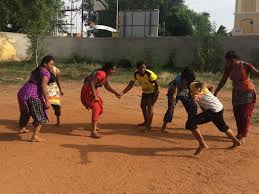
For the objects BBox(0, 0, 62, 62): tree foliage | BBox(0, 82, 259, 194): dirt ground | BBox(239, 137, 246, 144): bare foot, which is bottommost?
BBox(0, 82, 259, 194): dirt ground

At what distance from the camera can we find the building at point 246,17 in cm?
3328

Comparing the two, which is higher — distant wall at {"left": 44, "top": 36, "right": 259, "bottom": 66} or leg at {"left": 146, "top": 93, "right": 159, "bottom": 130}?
distant wall at {"left": 44, "top": 36, "right": 259, "bottom": 66}

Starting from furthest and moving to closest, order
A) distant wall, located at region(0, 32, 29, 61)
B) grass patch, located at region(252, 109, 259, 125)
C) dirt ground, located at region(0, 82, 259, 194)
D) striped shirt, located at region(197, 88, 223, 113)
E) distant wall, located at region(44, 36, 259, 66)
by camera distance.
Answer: distant wall, located at region(0, 32, 29, 61) → distant wall, located at region(44, 36, 259, 66) → grass patch, located at region(252, 109, 259, 125) → striped shirt, located at region(197, 88, 223, 113) → dirt ground, located at region(0, 82, 259, 194)

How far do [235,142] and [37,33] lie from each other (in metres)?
16.5

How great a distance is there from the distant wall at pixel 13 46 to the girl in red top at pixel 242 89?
62.5 feet

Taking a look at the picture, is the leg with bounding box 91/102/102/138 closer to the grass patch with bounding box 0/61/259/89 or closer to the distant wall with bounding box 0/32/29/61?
the grass patch with bounding box 0/61/259/89

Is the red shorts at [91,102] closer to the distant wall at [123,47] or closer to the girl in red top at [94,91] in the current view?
the girl in red top at [94,91]

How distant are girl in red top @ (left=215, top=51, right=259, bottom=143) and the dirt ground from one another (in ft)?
1.04

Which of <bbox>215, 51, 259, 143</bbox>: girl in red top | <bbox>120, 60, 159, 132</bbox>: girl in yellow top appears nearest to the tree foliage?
<bbox>120, 60, 159, 132</bbox>: girl in yellow top

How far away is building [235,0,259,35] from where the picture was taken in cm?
3328

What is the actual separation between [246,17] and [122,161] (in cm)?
2985

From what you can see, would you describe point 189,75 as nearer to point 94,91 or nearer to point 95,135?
point 94,91

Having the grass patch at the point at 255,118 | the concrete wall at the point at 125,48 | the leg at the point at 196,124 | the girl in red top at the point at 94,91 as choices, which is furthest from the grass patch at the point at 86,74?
the leg at the point at 196,124

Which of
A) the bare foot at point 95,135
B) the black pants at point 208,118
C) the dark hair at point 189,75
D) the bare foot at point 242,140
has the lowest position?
the bare foot at point 95,135
